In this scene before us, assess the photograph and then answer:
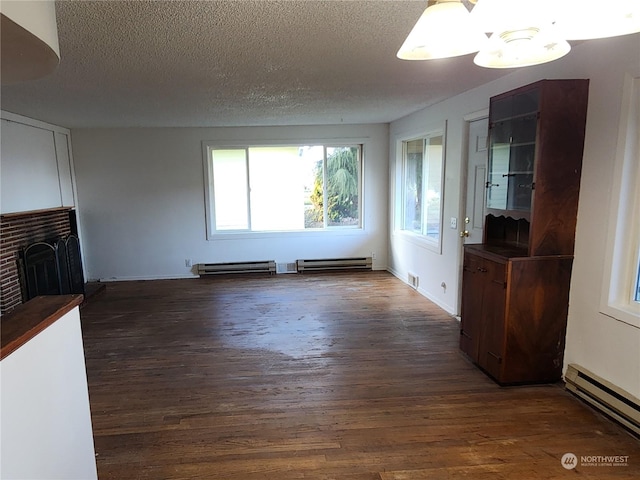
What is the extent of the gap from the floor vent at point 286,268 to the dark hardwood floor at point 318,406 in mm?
1992

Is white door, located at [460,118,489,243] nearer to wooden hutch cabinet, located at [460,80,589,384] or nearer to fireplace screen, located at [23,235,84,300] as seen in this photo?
wooden hutch cabinet, located at [460,80,589,384]

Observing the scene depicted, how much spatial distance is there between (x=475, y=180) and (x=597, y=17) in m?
2.84

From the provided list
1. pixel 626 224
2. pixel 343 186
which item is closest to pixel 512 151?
pixel 626 224

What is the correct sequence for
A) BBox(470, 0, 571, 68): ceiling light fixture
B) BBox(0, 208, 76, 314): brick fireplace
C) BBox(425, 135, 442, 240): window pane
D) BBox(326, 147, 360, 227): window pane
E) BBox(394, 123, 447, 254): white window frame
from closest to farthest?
BBox(470, 0, 571, 68): ceiling light fixture
BBox(0, 208, 76, 314): brick fireplace
BBox(394, 123, 447, 254): white window frame
BBox(425, 135, 442, 240): window pane
BBox(326, 147, 360, 227): window pane

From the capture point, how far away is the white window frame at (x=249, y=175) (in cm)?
594

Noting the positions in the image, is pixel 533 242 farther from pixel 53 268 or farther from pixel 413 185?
pixel 53 268

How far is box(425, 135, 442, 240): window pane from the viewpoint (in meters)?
4.57

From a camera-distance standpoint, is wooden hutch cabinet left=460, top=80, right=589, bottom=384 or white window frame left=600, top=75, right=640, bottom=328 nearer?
white window frame left=600, top=75, right=640, bottom=328

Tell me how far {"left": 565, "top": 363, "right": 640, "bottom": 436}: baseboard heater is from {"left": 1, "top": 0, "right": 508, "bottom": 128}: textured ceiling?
2.27 meters

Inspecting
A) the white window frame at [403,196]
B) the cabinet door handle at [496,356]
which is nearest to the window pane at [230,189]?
the white window frame at [403,196]

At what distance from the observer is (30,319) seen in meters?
1.32

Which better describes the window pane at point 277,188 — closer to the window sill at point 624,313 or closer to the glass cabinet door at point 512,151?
the glass cabinet door at point 512,151

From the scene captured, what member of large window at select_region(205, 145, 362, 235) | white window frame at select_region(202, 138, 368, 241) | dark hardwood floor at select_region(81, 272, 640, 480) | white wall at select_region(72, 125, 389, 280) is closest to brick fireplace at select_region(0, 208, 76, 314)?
dark hardwood floor at select_region(81, 272, 640, 480)

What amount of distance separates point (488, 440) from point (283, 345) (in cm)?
187
